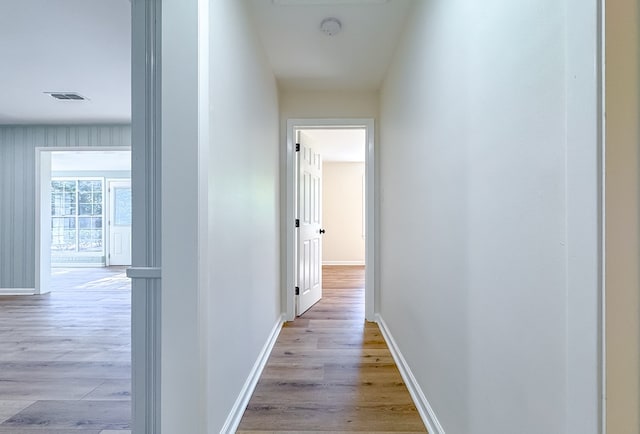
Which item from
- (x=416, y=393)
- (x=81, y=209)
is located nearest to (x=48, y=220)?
(x=81, y=209)

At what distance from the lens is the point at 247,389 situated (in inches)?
73.9

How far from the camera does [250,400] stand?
1.87 metres

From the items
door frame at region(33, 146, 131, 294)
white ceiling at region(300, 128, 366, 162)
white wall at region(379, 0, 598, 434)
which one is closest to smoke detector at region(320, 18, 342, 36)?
white wall at region(379, 0, 598, 434)

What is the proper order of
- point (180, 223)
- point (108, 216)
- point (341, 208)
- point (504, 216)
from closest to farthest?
point (504, 216) < point (180, 223) < point (341, 208) < point (108, 216)

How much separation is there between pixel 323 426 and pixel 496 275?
3.91 ft

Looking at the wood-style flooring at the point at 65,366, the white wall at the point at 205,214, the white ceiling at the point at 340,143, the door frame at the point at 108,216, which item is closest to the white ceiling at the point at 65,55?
the white wall at the point at 205,214

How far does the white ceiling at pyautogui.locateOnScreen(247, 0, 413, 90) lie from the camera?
82.1 inches

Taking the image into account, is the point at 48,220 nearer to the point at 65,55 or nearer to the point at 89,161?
the point at 89,161

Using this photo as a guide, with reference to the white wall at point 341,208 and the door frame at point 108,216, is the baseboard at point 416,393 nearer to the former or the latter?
the white wall at point 341,208

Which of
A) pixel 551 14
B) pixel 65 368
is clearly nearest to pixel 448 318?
pixel 551 14

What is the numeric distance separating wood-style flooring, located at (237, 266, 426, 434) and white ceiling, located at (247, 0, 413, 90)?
2.33 meters

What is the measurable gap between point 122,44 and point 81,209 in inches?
274

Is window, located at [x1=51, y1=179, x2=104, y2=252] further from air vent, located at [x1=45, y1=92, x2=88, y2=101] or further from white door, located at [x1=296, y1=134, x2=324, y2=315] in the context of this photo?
white door, located at [x1=296, y1=134, x2=324, y2=315]

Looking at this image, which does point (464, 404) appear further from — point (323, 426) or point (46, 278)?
point (46, 278)
